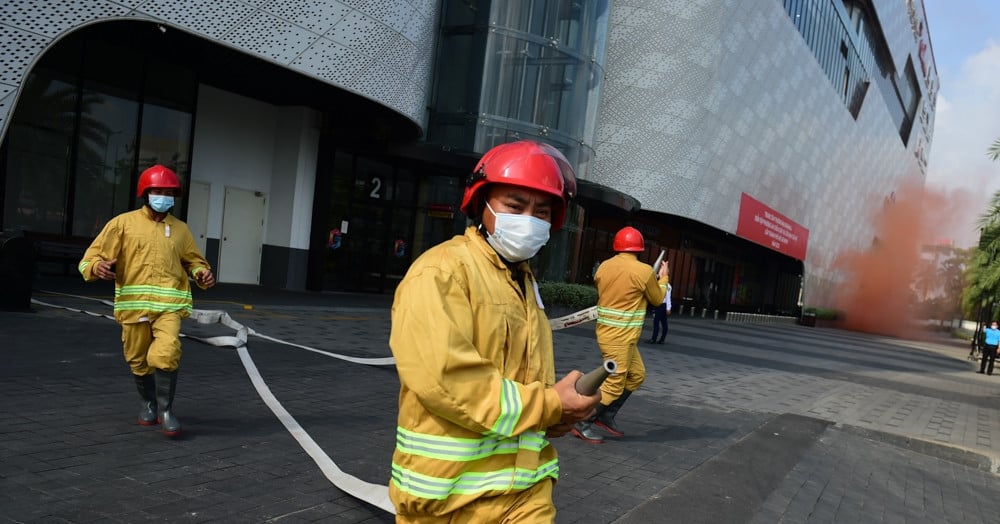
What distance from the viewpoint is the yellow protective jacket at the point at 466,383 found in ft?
6.35

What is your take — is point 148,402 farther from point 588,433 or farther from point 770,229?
point 770,229

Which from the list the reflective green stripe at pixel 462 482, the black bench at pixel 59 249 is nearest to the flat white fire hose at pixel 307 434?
the reflective green stripe at pixel 462 482

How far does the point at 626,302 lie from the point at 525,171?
14.1ft

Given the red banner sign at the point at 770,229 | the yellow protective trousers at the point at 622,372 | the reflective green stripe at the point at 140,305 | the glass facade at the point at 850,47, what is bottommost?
the yellow protective trousers at the point at 622,372

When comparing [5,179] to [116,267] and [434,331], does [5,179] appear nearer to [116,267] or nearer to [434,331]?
[116,267]

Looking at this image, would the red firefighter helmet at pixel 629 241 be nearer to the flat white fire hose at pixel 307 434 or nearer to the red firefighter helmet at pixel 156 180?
the flat white fire hose at pixel 307 434

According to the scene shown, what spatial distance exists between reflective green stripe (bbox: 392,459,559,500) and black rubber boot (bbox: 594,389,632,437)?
4.68m

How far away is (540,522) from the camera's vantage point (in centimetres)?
216

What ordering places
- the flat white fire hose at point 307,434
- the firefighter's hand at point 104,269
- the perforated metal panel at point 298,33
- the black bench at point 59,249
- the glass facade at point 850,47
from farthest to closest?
the glass facade at point 850,47 < the black bench at point 59,249 < the perforated metal panel at point 298,33 < the firefighter's hand at point 104,269 < the flat white fire hose at point 307,434

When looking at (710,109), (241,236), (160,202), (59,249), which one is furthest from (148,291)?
(710,109)

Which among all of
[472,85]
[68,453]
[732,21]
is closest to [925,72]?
[732,21]

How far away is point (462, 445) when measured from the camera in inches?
81.9

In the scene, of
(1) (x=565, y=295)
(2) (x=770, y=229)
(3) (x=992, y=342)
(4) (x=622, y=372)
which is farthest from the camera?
(2) (x=770, y=229)

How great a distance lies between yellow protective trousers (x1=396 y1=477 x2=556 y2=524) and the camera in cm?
213
